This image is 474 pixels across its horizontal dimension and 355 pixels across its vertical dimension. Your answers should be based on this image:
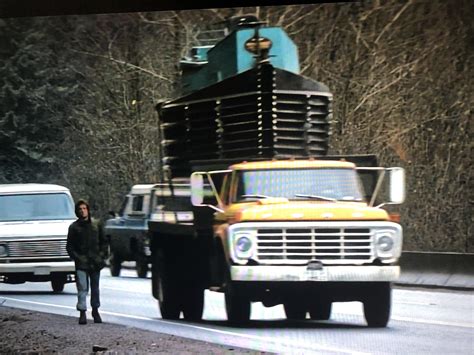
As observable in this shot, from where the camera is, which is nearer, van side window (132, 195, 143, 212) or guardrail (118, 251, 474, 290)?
guardrail (118, 251, 474, 290)

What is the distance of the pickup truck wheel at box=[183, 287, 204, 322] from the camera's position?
5699mm

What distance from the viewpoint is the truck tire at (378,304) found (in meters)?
5.42

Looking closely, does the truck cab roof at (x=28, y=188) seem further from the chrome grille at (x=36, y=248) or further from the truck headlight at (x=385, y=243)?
the truck headlight at (x=385, y=243)

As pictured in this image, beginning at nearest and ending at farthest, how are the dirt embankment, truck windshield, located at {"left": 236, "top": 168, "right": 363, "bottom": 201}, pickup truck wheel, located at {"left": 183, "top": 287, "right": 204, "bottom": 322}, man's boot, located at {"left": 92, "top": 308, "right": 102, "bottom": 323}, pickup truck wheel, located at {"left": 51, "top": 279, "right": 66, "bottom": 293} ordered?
1. truck windshield, located at {"left": 236, "top": 168, "right": 363, "bottom": 201}
2. the dirt embankment
3. pickup truck wheel, located at {"left": 183, "top": 287, "right": 204, "bottom": 322}
4. man's boot, located at {"left": 92, "top": 308, "right": 102, "bottom": 323}
5. pickup truck wheel, located at {"left": 51, "top": 279, "right": 66, "bottom": 293}

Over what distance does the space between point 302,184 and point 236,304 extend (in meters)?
0.80

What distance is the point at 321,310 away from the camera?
215 inches

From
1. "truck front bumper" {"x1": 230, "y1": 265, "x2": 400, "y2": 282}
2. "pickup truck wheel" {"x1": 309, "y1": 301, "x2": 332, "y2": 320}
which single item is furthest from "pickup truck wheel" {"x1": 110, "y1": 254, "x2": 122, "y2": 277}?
"pickup truck wheel" {"x1": 309, "y1": 301, "x2": 332, "y2": 320}

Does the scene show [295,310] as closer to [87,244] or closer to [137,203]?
[137,203]

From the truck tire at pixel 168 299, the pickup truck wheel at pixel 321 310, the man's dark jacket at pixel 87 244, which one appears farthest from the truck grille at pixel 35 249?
the pickup truck wheel at pixel 321 310

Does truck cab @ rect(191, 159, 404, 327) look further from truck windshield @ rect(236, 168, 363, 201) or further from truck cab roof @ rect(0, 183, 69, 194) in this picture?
truck cab roof @ rect(0, 183, 69, 194)

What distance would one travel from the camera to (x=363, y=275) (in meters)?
5.35

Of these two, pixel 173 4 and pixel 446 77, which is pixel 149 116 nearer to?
pixel 173 4

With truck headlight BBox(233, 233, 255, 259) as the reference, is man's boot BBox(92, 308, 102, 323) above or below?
below

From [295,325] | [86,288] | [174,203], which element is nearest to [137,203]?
[174,203]
